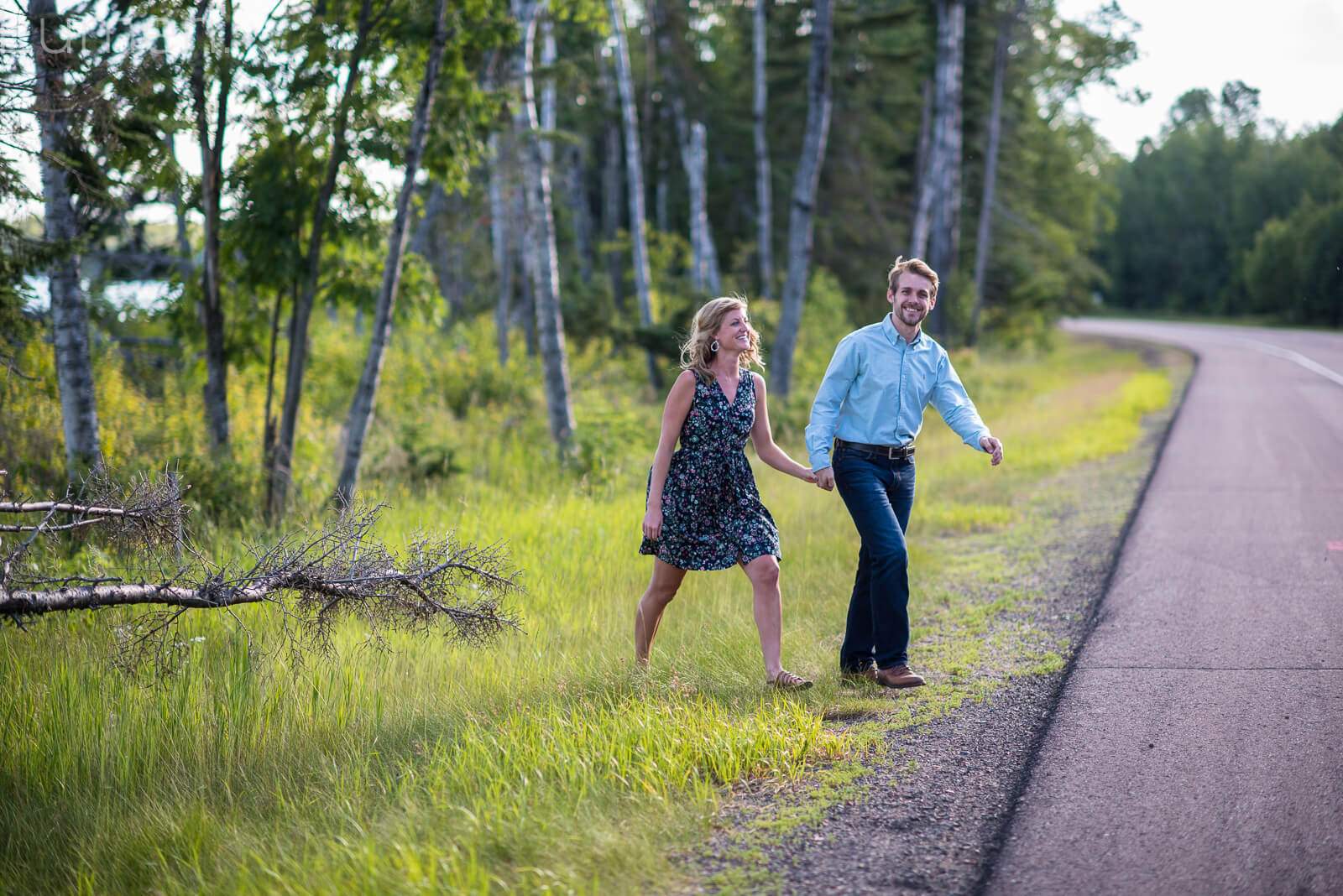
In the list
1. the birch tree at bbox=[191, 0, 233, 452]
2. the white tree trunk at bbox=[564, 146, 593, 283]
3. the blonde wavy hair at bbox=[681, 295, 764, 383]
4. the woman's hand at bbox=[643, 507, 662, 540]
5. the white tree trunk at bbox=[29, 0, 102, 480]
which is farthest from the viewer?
the white tree trunk at bbox=[564, 146, 593, 283]

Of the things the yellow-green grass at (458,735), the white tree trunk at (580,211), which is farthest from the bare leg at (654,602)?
the white tree trunk at (580,211)

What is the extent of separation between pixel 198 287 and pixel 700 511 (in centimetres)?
658

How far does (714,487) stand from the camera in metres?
5.02

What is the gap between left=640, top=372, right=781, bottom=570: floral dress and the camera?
497 centimetres

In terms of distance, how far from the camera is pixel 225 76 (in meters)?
8.33

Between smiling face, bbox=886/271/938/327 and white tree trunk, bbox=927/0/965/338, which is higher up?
white tree trunk, bbox=927/0/965/338

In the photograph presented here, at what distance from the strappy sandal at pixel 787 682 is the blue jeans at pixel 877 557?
41 cm

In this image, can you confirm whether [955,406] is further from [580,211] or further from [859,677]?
[580,211]

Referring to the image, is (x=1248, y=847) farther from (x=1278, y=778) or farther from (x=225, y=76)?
(x=225, y=76)

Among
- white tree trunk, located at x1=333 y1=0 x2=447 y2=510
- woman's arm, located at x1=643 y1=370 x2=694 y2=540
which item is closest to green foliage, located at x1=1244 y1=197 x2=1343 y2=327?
white tree trunk, located at x1=333 y1=0 x2=447 y2=510

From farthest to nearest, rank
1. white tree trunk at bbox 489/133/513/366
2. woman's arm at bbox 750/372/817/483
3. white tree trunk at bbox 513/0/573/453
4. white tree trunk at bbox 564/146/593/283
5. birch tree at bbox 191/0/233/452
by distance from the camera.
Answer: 1. white tree trunk at bbox 564/146/593/283
2. white tree trunk at bbox 489/133/513/366
3. white tree trunk at bbox 513/0/573/453
4. birch tree at bbox 191/0/233/452
5. woman's arm at bbox 750/372/817/483

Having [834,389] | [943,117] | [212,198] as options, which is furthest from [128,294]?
[943,117]

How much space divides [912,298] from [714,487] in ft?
4.72

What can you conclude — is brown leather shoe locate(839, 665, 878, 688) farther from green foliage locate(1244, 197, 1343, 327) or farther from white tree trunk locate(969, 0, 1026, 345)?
green foliage locate(1244, 197, 1343, 327)
